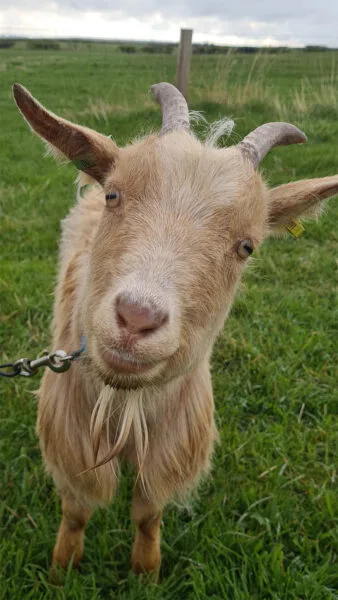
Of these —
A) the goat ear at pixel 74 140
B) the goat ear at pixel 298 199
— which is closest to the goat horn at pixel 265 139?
the goat ear at pixel 298 199

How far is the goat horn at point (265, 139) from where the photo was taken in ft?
6.33

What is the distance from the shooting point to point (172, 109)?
2068 millimetres

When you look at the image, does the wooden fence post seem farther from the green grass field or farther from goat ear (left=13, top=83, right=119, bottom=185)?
goat ear (left=13, top=83, right=119, bottom=185)

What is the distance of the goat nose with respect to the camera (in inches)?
48.8

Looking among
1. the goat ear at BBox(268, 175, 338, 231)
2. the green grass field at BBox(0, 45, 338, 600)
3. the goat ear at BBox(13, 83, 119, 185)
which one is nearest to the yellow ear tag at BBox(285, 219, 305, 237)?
the goat ear at BBox(268, 175, 338, 231)

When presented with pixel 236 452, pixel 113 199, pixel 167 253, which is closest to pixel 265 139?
pixel 113 199

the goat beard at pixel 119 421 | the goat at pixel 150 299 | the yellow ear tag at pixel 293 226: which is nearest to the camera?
the goat at pixel 150 299

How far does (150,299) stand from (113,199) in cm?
54

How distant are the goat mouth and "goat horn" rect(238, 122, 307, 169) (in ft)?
2.98

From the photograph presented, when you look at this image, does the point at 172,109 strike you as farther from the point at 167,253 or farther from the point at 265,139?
the point at 167,253

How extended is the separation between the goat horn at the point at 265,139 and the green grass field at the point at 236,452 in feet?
1.00

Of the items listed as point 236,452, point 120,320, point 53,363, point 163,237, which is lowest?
point 236,452

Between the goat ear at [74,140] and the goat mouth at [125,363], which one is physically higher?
the goat ear at [74,140]

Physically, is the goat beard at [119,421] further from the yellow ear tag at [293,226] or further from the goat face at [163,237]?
the yellow ear tag at [293,226]
